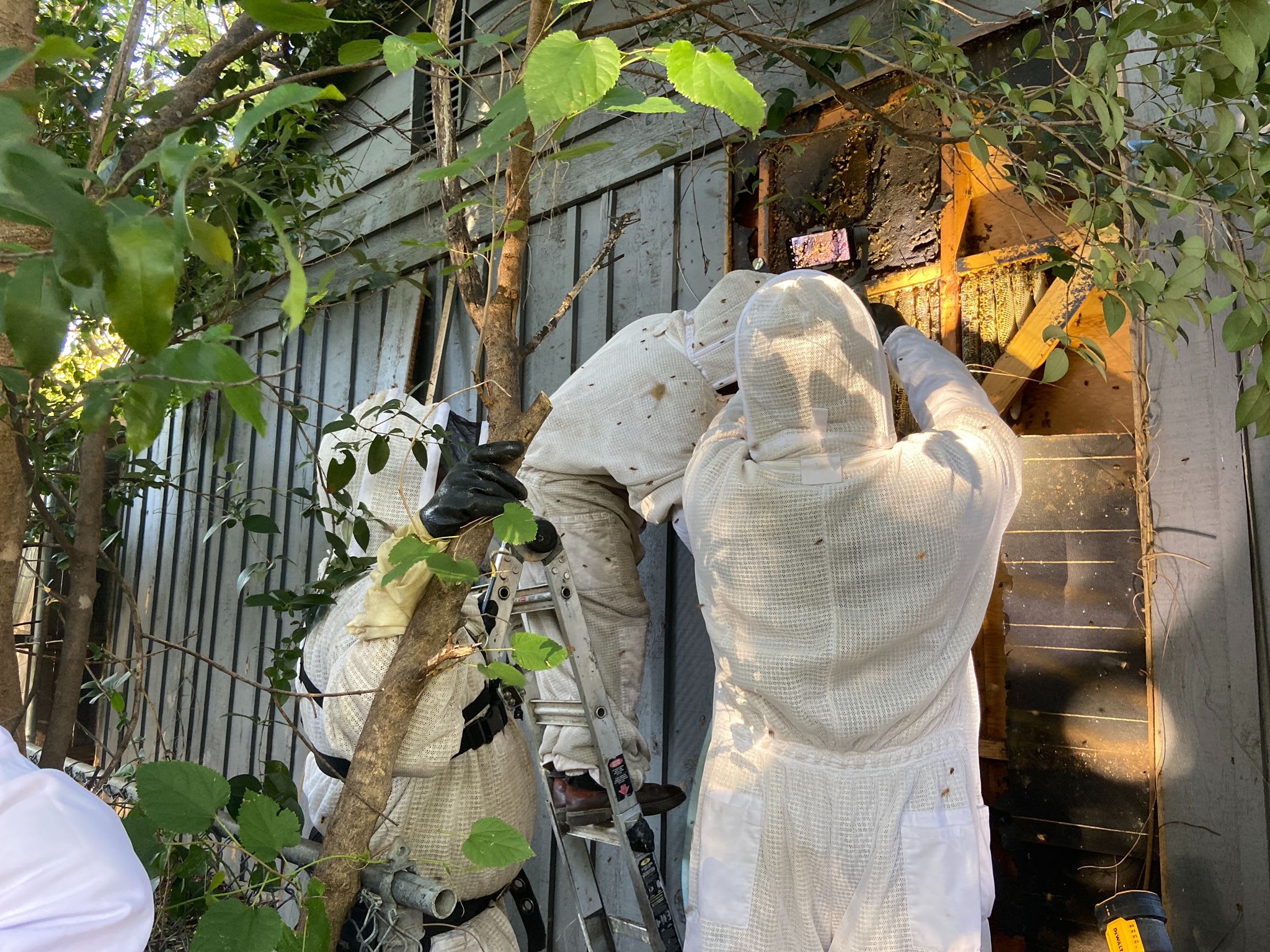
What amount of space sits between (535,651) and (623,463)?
1.05m

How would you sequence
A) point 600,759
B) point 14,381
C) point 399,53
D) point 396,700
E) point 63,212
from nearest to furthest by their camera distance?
1. point 63,212
2. point 399,53
3. point 14,381
4. point 396,700
5. point 600,759

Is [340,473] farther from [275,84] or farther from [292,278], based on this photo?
[292,278]

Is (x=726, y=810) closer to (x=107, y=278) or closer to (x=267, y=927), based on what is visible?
(x=267, y=927)

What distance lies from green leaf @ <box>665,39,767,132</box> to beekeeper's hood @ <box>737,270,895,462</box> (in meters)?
0.92

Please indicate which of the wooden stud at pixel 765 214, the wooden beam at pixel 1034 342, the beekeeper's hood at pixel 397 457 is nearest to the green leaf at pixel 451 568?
the beekeeper's hood at pixel 397 457

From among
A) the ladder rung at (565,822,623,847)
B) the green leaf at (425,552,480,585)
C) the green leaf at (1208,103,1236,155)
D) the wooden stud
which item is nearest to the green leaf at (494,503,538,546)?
the green leaf at (425,552,480,585)

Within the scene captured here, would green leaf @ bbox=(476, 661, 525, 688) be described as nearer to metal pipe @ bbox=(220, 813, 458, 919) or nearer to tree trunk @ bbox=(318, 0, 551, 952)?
tree trunk @ bbox=(318, 0, 551, 952)

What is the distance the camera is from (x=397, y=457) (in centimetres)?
212

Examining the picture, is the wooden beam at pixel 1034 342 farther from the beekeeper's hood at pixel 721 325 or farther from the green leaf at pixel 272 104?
the green leaf at pixel 272 104

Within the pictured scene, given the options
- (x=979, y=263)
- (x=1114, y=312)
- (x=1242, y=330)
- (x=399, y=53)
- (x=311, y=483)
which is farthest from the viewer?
(x=311, y=483)

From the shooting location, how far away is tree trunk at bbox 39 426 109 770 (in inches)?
64.2

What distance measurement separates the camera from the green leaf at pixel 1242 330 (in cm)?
138

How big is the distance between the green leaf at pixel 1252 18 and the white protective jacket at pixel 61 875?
1.72 m

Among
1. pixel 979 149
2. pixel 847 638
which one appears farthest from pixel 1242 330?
pixel 847 638
